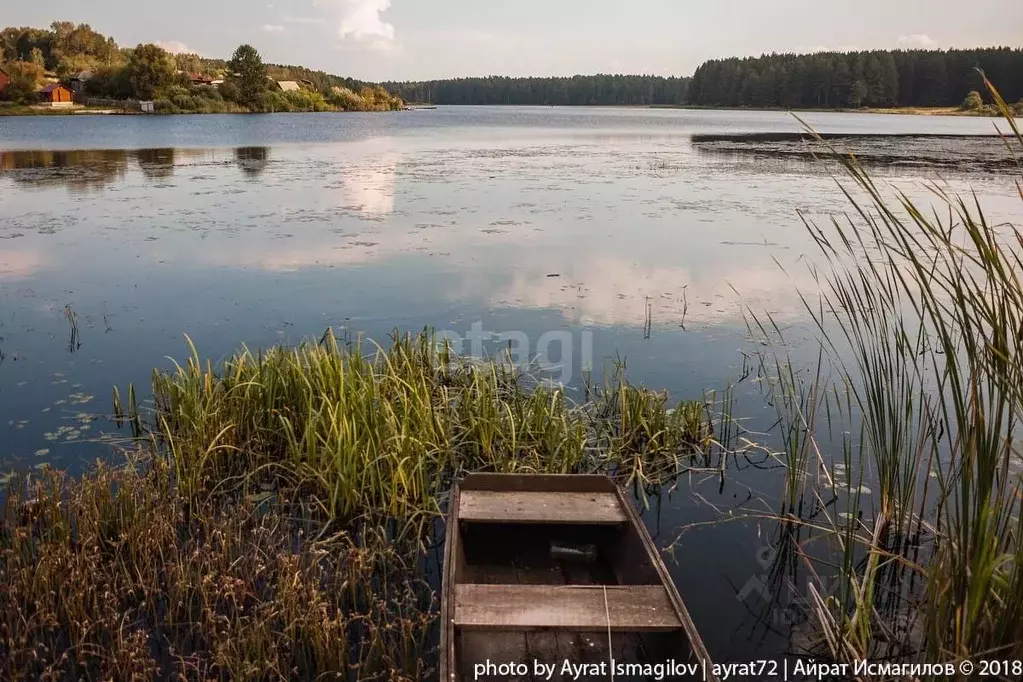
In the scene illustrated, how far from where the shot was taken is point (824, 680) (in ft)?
11.5

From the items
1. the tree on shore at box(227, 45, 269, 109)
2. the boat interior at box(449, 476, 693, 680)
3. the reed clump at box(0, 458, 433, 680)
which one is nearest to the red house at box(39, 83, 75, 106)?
the tree on shore at box(227, 45, 269, 109)

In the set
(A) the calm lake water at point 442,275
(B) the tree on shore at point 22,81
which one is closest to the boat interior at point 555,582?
(A) the calm lake water at point 442,275

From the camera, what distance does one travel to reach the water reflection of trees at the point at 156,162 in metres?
21.3

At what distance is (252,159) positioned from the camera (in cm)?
2703

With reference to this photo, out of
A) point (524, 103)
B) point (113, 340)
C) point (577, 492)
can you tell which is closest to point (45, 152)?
point (113, 340)

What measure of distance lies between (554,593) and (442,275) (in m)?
7.43

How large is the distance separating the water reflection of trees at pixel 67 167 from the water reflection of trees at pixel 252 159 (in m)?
3.42

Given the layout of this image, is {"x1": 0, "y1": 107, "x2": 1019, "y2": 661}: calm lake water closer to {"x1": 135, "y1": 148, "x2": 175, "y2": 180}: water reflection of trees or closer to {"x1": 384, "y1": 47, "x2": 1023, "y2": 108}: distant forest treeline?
{"x1": 135, "y1": 148, "x2": 175, "y2": 180}: water reflection of trees

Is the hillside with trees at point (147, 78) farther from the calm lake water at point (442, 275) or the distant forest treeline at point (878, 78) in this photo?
the calm lake water at point (442, 275)

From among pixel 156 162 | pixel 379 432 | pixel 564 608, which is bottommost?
pixel 564 608

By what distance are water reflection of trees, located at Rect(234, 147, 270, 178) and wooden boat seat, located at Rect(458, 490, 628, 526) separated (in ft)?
63.0

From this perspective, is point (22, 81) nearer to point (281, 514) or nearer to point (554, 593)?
point (281, 514)

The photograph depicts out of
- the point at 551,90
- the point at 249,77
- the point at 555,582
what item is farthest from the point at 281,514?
the point at 551,90

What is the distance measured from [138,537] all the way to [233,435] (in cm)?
131
